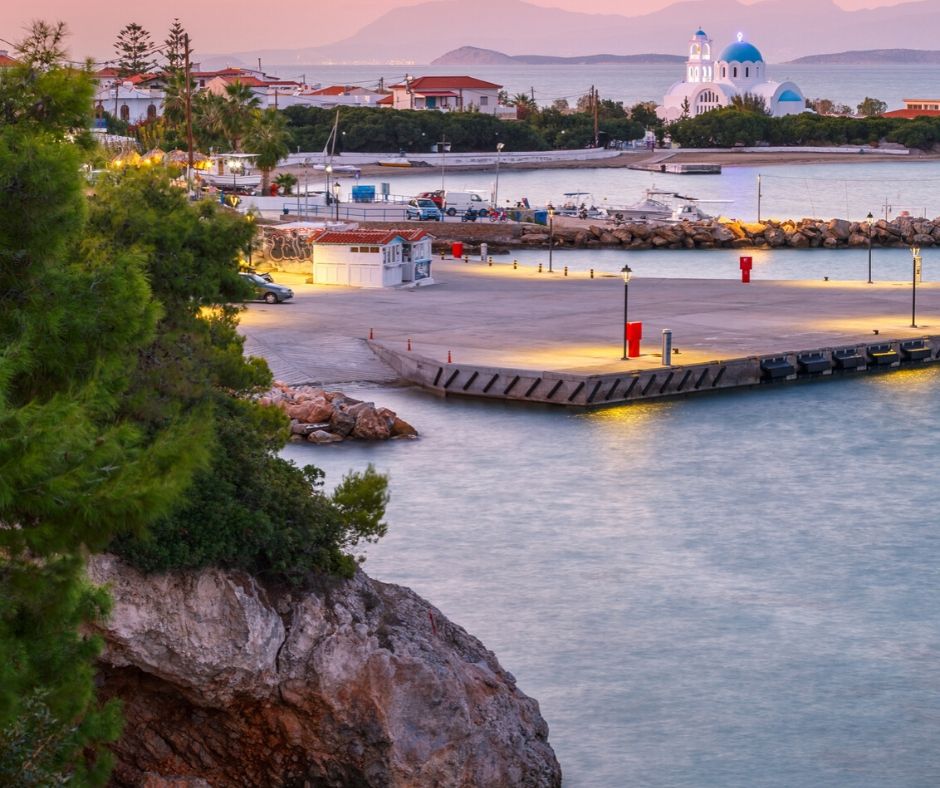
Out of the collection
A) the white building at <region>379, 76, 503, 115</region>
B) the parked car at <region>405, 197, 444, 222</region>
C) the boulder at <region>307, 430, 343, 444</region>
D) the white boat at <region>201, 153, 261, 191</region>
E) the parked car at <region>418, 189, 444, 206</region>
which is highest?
the white building at <region>379, 76, 503, 115</region>

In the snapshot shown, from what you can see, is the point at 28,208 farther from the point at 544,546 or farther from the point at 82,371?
the point at 544,546

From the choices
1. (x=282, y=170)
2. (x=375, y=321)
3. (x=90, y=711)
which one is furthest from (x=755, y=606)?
(x=282, y=170)

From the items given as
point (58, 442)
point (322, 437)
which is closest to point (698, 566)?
point (322, 437)

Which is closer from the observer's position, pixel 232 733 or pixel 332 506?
pixel 232 733

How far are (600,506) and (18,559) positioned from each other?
22.6 meters

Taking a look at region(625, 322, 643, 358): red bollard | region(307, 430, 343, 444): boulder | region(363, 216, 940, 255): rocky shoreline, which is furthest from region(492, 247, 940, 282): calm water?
region(307, 430, 343, 444): boulder

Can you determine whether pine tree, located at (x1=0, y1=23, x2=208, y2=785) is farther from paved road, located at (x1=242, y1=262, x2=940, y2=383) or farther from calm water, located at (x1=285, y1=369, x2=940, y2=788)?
paved road, located at (x1=242, y1=262, x2=940, y2=383)

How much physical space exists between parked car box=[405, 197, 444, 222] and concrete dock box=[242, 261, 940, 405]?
25137 millimetres

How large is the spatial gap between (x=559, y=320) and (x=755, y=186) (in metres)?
103

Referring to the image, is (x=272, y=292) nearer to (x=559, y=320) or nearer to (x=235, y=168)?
(x=559, y=320)

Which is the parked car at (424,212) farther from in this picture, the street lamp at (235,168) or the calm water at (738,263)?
the street lamp at (235,168)

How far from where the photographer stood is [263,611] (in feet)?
58.2

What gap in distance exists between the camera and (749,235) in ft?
308

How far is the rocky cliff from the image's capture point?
17.4 meters
